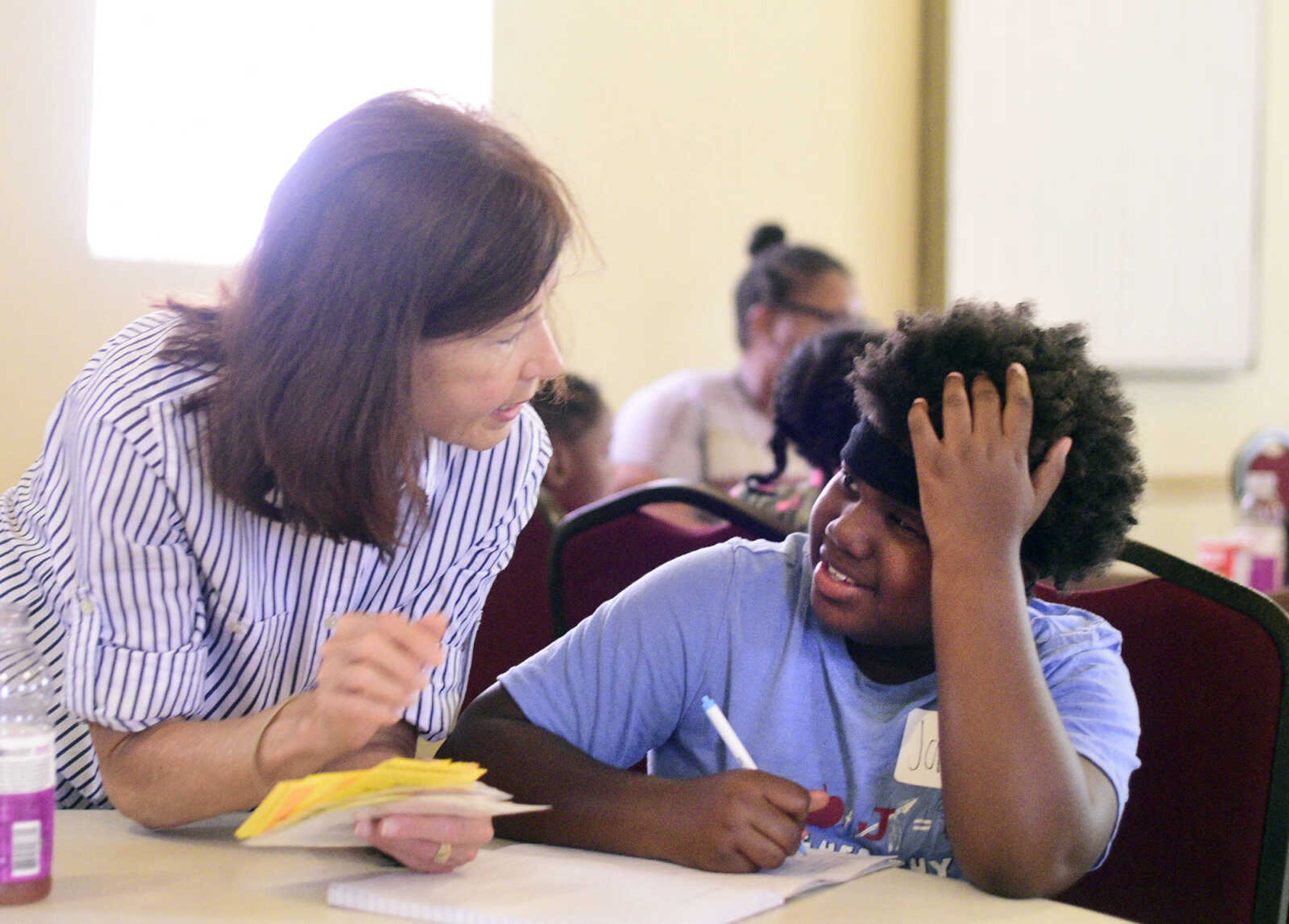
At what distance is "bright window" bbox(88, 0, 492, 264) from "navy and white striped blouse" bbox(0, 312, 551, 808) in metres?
1.85

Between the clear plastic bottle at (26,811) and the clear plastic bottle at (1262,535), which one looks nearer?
the clear plastic bottle at (26,811)

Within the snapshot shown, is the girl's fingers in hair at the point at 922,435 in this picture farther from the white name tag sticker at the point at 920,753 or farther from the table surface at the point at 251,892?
the table surface at the point at 251,892

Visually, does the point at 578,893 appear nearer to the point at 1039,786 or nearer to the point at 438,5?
the point at 1039,786

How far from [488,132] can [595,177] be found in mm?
2702

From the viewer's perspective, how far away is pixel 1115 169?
477 centimetres

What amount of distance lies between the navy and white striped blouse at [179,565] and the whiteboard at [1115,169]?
11.1 ft

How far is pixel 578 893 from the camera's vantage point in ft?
3.21

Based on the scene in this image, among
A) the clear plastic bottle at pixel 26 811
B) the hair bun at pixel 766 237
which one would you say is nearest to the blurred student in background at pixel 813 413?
the clear plastic bottle at pixel 26 811

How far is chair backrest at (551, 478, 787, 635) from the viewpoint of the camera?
1.74 metres

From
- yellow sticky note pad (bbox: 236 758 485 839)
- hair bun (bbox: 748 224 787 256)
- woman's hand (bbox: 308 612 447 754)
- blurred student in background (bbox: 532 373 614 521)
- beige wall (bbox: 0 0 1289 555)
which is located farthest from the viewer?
hair bun (bbox: 748 224 787 256)

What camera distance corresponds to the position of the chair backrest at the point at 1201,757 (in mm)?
1214

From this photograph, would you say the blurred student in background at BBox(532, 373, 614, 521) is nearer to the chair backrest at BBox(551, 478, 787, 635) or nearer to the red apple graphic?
the chair backrest at BBox(551, 478, 787, 635)

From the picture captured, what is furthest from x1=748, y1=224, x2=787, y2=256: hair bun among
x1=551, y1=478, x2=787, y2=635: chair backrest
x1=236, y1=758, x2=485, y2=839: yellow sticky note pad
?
x1=236, y1=758, x2=485, y2=839: yellow sticky note pad

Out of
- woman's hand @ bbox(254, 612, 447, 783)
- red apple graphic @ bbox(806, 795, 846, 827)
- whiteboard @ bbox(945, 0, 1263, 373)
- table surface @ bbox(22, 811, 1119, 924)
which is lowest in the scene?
table surface @ bbox(22, 811, 1119, 924)
